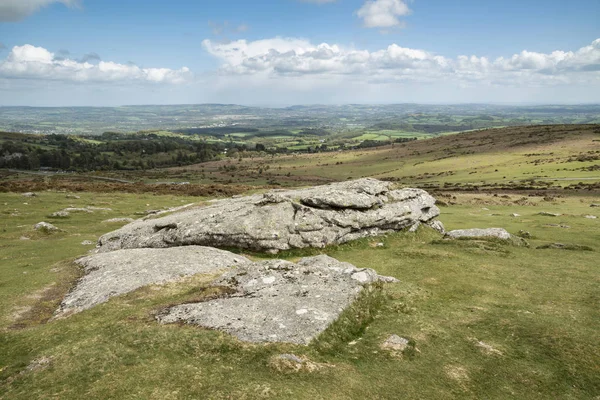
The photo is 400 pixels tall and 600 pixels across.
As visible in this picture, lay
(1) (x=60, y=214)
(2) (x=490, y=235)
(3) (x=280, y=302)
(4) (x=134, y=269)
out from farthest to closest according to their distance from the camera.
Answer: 1. (1) (x=60, y=214)
2. (2) (x=490, y=235)
3. (4) (x=134, y=269)
4. (3) (x=280, y=302)

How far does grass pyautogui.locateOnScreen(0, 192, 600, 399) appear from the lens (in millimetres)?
12555

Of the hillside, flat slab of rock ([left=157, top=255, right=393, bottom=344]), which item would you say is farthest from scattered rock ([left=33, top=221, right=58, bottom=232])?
the hillside

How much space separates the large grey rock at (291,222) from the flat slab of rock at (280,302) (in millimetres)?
7376

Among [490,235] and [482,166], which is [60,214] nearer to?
[490,235]

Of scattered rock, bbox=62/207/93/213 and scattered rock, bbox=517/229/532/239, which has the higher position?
scattered rock, bbox=517/229/532/239

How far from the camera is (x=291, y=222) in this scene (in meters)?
31.4

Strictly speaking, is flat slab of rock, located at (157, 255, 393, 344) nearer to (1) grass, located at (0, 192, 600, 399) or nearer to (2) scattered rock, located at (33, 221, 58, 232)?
(1) grass, located at (0, 192, 600, 399)

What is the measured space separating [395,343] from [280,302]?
5.75 meters

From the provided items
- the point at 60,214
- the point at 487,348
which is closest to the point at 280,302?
the point at 487,348

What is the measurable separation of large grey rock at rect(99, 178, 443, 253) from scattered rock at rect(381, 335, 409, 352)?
15113 mm

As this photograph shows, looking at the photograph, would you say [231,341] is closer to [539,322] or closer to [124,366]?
[124,366]

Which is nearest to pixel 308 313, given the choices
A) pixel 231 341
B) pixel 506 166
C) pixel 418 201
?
pixel 231 341

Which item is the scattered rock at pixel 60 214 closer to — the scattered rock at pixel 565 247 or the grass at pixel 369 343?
the grass at pixel 369 343

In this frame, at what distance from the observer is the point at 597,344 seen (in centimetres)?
1532
